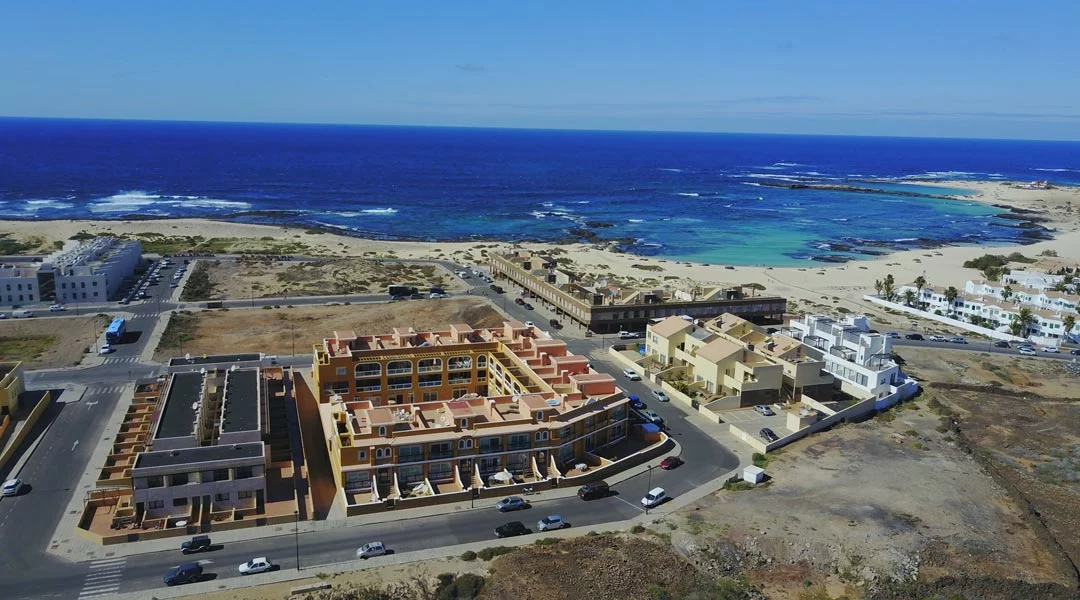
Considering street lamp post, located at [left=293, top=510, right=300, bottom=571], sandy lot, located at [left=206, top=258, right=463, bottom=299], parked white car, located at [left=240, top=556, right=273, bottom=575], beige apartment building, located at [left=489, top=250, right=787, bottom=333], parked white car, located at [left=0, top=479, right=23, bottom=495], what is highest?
beige apartment building, located at [left=489, top=250, right=787, bottom=333]

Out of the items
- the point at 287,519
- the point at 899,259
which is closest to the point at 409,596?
the point at 287,519

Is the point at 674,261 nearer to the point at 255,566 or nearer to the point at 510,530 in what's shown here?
the point at 510,530

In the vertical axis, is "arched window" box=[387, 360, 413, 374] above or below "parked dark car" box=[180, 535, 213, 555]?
above

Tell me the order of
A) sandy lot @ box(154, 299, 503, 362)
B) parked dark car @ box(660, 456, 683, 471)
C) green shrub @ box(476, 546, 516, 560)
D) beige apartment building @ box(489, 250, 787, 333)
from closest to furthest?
1. green shrub @ box(476, 546, 516, 560)
2. parked dark car @ box(660, 456, 683, 471)
3. sandy lot @ box(154, 299, 503, 362)
4. beige apartment building @ box(489, 250, 787, 333)

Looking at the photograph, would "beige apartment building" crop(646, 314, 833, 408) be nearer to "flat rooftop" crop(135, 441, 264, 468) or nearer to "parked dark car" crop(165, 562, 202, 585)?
"flat rooftop" crop(135, 441, 264, 468)

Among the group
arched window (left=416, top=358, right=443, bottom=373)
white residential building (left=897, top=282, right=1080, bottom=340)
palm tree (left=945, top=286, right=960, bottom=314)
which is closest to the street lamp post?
arched window (left=416, top=358, right=443, bottom=373)

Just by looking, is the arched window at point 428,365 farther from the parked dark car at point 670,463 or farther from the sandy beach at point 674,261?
the sandy beach at point 674,261

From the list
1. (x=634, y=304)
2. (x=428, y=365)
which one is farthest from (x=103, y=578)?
(x=634, y=304)
